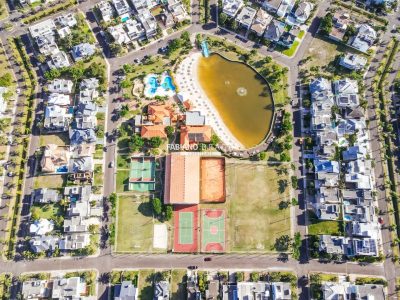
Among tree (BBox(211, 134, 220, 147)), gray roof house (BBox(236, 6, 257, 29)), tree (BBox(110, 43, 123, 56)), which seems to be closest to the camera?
tree (BBox(211, 134, 220, 147))

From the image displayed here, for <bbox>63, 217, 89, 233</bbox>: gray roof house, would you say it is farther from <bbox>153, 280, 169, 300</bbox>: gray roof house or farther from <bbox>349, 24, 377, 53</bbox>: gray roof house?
<bbox>349, 24, 377, 53</bbox>: gray roof house

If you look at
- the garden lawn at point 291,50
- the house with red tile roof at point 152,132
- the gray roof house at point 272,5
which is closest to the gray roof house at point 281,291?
the house with red tile roof at point 152,132

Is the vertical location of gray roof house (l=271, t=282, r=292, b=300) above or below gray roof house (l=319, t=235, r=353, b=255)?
below

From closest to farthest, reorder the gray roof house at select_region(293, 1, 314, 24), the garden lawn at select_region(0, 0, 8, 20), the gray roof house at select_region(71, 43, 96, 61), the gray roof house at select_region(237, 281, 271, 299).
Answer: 1. the gray roof house at select_region(237, 281, 271, 299)
2. the gray roof house at select_region(71, 43, 96, 61)
3. the gray roof house at select_region(293, 1, 314, 24)
4. the garden lawn at select_region(0, 0, 8, 20)

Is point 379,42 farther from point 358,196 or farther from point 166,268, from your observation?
point 166,268

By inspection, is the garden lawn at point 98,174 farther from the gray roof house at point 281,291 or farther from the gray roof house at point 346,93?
the gray roof house at point 346,93

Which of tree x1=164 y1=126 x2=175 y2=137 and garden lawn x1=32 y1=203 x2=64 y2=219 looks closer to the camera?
garden lawn x1=32 y1=203 x2=64 y2=219

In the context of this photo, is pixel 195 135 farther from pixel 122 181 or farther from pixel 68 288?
pixel 68 288

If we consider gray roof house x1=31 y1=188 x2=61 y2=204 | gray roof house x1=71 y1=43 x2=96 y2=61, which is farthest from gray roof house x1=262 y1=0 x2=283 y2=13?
gray roof house x1=31 y1=188 x2=61 y2=204
